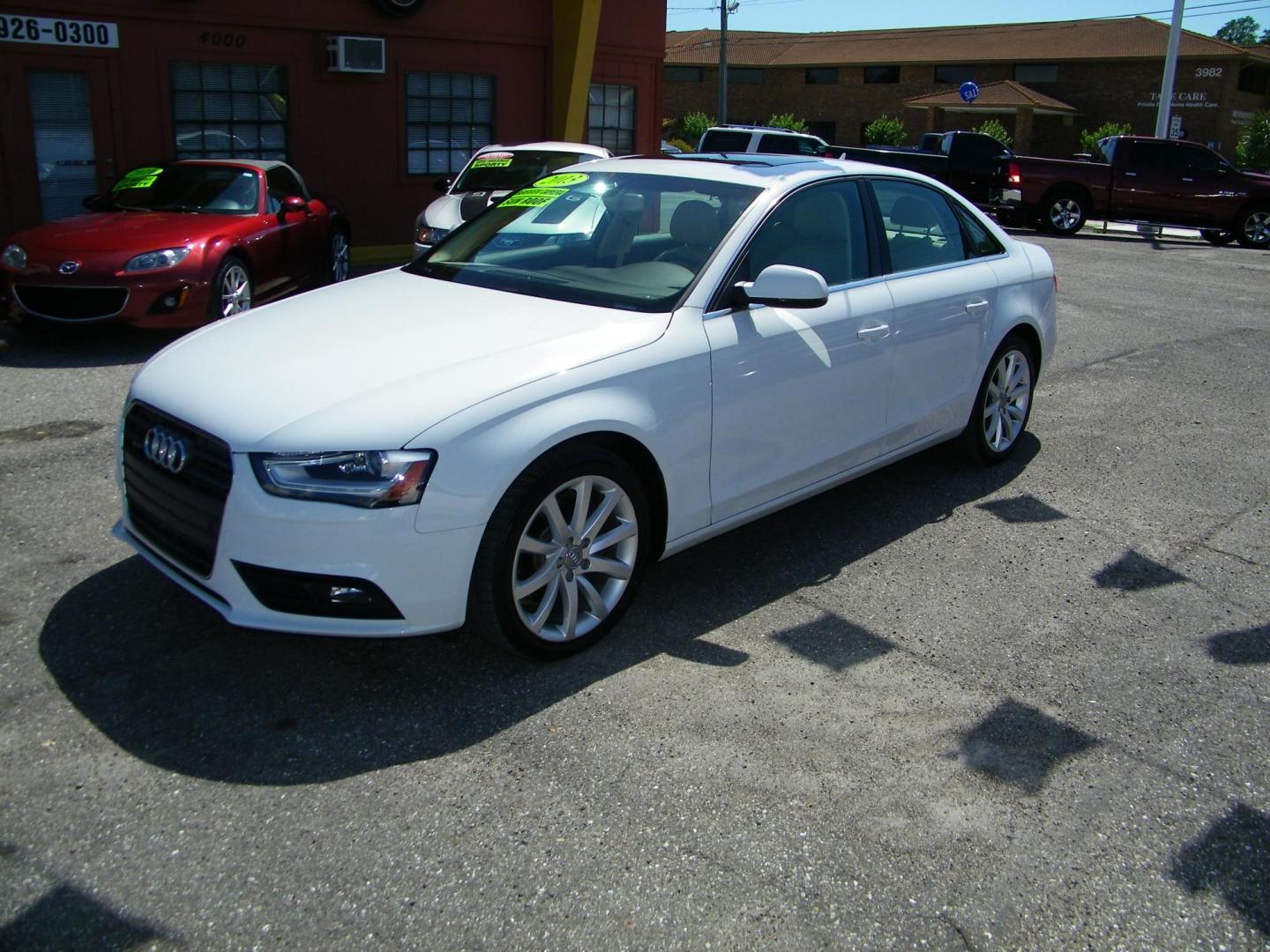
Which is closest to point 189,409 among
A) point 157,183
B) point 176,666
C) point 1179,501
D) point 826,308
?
point 176,666

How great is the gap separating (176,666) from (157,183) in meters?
7.27

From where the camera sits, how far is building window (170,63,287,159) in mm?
12906

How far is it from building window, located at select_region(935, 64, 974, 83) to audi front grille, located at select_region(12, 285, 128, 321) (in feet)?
167

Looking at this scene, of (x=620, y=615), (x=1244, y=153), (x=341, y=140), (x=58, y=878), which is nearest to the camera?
(x=58, y=878)

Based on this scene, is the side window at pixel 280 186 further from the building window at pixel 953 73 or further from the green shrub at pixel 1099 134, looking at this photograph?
the building window at pixel 953 73

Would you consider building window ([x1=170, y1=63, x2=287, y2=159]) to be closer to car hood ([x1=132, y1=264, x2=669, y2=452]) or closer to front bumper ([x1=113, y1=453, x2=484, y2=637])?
car hood ([x1=132, y1=264, x2=669, y2=452])

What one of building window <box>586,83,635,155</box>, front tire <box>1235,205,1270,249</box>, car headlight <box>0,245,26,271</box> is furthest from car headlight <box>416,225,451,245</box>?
front tire <box>1235,205,1270,249</box>

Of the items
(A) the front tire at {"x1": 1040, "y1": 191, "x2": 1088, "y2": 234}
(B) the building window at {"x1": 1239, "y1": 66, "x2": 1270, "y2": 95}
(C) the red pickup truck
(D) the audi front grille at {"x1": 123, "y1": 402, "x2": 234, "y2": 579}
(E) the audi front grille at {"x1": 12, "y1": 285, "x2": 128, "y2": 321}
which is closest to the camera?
(D) the audi front grille at {"x1": 123, "y1": 402, "x2": 234, "y2": 579}

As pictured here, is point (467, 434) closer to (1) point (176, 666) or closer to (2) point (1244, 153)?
(1) point (176, 666)

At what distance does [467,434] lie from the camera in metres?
3.48

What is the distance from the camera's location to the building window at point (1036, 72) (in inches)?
2003

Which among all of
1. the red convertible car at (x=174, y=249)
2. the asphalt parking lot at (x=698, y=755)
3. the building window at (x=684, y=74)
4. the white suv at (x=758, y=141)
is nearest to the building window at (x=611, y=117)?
the white suv at (x=758, y=141)

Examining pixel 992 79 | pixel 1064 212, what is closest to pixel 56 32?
pixel 1064 212

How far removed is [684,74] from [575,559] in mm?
61388
